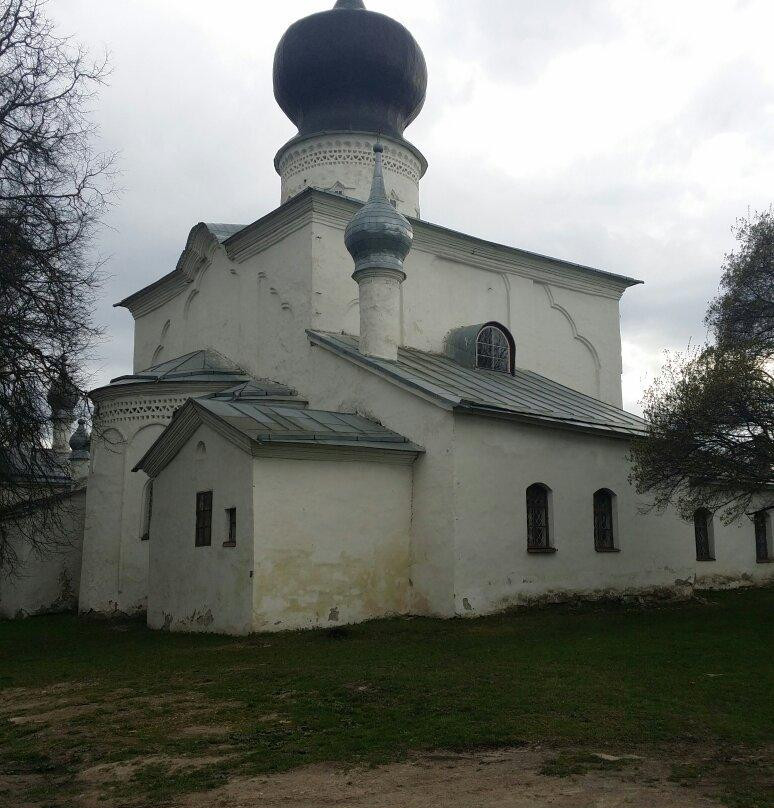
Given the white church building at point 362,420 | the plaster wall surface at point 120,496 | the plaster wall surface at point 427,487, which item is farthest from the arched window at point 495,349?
the plaster wall surface at point 120,496

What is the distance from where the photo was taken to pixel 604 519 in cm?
1381

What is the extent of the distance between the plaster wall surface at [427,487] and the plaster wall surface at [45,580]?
777cm

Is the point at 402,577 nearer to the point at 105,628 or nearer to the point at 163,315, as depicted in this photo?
the point at 105,628

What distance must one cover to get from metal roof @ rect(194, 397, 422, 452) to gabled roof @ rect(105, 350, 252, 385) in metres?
2.73

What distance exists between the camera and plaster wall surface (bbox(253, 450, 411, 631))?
1051cm

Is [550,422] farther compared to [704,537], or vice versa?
[704,537]

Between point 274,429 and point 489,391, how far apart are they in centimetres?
431

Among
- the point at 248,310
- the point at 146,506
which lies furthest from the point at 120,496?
the point at 248,310

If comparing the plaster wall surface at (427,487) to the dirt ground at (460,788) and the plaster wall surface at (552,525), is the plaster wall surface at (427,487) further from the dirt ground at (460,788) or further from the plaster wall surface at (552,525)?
the dirt ground at (460,788)

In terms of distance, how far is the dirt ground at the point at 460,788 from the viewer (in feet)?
13.7

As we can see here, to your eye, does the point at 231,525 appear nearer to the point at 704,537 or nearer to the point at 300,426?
the point at 300,426

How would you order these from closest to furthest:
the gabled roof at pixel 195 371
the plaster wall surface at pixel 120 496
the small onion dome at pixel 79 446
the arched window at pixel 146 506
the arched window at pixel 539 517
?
the arched window at pixel 539 517
the plaster wall surface at pixel 120 496
the arched window at pixel 146 506
the gabled roof at pixel 195 371
the small onion dome at pixel 79 446

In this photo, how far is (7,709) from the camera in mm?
6992

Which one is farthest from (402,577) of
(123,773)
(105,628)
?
(123,773)
